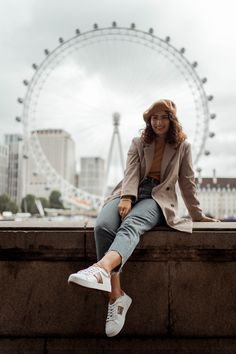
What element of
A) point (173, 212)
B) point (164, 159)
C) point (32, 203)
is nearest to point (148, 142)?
point (164, 159)

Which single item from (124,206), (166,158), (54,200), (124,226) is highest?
(54,200)

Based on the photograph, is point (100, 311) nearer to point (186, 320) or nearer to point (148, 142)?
point (186, 320)

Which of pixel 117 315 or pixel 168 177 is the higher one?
pixel 168 177

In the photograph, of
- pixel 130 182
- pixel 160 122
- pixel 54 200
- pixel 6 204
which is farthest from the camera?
pixel 54 200

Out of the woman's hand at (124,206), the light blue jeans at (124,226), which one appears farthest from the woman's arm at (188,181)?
the woman's hand at (124,206)

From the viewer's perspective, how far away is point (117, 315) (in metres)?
3.65

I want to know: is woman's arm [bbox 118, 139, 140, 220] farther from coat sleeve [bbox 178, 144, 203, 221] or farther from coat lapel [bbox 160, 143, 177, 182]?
coat sleeve [bbox 178, 144, 203, 221]

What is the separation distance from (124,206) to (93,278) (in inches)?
33.6

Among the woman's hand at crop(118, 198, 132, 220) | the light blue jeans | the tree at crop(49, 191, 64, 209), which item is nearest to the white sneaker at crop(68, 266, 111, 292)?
the light blue jeans

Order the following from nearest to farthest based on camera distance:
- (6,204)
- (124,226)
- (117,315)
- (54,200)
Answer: (117,315) < (124,226) < (6,204) < (54,200)

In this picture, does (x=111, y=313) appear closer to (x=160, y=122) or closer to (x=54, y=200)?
(x=160, y=122)

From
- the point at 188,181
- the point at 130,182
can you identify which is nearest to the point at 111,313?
the point at 130,182

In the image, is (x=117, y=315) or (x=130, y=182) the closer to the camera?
(x=117, y=315)

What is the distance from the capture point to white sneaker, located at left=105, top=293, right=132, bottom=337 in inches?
142
